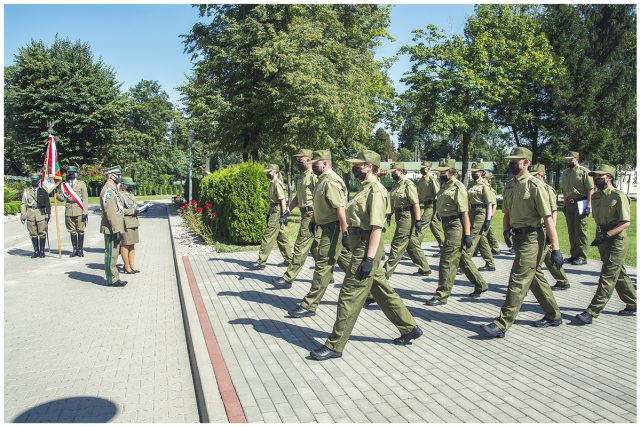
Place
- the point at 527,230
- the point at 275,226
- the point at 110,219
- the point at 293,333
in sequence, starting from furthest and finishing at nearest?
the point at 275,226 → the point at 110,219 → the point at 293,333 → the point at 527,230

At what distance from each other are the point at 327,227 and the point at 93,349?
3.19 m

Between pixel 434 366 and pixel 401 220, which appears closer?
pixel 434 366

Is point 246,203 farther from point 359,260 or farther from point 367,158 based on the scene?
point 359,260

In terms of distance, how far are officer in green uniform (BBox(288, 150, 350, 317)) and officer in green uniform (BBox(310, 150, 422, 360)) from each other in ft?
1.32

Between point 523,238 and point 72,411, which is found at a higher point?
point 523,238

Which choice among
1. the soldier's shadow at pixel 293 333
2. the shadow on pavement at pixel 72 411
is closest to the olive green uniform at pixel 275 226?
the soldier's shadow at pixel 293 333

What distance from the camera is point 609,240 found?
634 cm

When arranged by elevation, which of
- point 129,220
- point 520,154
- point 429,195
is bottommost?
point 129,220

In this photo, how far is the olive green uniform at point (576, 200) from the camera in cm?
1008

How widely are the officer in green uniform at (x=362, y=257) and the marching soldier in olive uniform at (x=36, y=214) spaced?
10161 mm

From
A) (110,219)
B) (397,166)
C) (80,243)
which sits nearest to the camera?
(110,219)

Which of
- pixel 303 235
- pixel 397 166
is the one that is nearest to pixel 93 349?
pixel 303 235

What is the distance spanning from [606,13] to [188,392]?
37502 mm

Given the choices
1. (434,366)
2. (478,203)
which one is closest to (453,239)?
(478,203)
